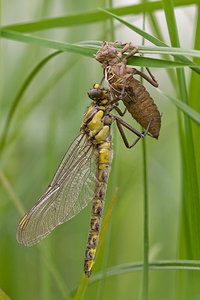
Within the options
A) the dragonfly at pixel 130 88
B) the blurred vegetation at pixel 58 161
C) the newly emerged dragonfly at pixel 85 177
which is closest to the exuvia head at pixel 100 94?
the newly emerged dragonfly at pixel 85 177

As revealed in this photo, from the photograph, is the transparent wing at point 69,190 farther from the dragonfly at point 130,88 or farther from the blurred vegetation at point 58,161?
the dragonfly at point 130,88

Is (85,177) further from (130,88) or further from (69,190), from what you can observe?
(130,88)

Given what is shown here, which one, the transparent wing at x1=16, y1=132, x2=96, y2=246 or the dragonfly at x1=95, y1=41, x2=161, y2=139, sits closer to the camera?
the dragonfly at x1=95, y1=41, x2=161, y2=139

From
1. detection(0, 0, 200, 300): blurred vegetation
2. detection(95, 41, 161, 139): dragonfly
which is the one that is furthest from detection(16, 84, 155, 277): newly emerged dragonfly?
detection(95, 41, 161, 139): dragonfly

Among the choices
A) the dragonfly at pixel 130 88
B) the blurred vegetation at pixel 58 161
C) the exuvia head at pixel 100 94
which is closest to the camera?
the dragonfly at pixel 130 88

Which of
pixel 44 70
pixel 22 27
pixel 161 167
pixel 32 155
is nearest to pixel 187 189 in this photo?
pixel 22 27

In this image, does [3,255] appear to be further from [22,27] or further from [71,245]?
[22,27]

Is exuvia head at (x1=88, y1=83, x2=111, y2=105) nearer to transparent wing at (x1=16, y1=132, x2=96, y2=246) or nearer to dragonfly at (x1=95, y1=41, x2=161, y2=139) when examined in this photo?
dragonfly at (x1=95, y1=41, x2=161, y2=139)

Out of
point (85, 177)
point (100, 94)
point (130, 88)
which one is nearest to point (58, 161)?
point (85, 177)
